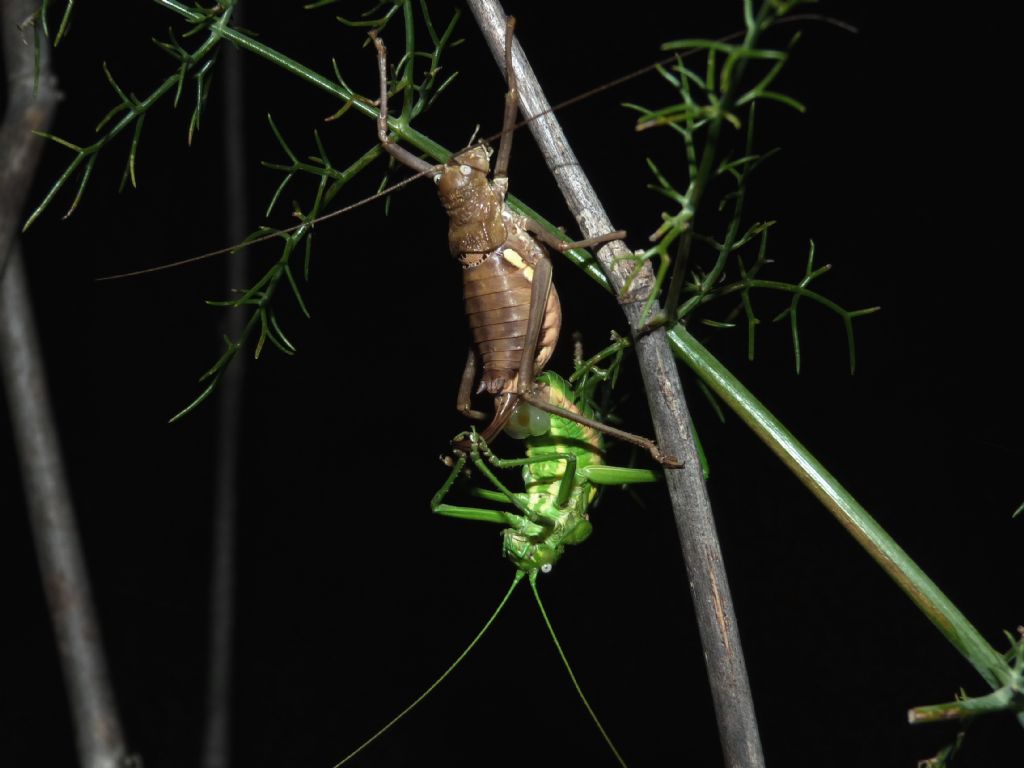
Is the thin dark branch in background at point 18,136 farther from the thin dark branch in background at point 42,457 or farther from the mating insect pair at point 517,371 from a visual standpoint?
the mating insect pair at point 517,371

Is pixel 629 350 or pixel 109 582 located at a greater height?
pixel 629 350

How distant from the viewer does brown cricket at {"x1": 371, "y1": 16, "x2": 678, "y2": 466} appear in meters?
1.01

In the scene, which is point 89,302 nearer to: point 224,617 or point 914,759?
point 224,617

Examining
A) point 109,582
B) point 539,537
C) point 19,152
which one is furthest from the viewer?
point 109,582

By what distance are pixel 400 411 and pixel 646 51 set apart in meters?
1.02

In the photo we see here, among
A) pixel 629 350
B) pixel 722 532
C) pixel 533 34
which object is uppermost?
pixel 533 34

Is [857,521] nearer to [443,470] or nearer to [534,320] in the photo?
[534,320]

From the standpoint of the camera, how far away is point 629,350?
103 cm

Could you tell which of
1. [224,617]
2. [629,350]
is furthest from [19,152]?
[224,617]

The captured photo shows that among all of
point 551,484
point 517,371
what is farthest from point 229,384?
point 517,371

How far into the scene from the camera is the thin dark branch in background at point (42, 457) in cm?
65

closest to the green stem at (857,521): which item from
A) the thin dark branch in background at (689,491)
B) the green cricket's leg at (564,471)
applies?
the thin dark branch in background at (689,491)

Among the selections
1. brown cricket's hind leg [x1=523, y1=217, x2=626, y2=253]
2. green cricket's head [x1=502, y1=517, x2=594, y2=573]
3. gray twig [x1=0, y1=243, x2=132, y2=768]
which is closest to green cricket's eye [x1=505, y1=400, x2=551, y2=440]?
green cricket's head [x1=502, y1=517, x2=594, y2=573]

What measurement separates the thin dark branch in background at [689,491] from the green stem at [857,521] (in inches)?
1.5
